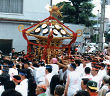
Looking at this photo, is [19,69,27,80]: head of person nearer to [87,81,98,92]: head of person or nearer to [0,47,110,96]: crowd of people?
[0,47,110,96]: crowd of people

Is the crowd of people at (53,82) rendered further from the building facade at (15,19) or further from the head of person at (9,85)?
the building facade at (15,19)

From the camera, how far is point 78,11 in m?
33.8

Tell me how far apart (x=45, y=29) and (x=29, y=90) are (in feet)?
19.8

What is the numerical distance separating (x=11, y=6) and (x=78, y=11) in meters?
17.8

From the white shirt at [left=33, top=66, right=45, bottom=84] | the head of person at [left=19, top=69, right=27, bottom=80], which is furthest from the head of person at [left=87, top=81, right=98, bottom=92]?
the white shirt at [left=33, top=66, right=45, bottom=84]

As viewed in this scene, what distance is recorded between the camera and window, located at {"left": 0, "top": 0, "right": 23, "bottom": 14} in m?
17.4

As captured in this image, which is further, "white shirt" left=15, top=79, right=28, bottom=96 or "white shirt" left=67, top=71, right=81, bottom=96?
"white shirt" left=67, top=71, right=81, bottom=96

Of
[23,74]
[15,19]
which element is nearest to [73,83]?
[23,74]

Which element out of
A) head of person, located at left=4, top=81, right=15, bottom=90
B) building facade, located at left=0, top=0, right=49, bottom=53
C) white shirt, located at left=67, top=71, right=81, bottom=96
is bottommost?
white shirt, located at left=67, top=71, right=81, bottom=96

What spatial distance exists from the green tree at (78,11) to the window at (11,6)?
16.3m

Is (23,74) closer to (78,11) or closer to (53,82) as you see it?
(53,82)

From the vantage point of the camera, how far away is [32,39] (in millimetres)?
16750

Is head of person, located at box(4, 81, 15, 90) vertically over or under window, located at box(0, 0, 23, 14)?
under

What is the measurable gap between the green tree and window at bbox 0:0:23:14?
16260 millimetres
